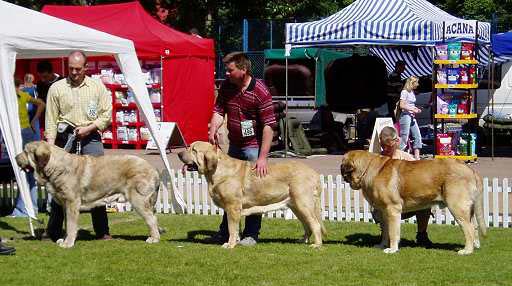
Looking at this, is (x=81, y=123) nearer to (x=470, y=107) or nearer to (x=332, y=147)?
(x=470, y=107)

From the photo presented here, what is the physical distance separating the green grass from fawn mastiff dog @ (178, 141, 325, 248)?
0.36 m

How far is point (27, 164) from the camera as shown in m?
8.98

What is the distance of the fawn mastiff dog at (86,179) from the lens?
29.3 ft

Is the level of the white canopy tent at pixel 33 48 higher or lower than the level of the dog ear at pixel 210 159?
higher

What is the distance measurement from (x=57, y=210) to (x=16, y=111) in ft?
4.19

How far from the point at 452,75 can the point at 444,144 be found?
55.1 inches

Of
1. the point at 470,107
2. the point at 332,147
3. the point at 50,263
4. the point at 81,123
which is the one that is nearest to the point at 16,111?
the point at 81,123

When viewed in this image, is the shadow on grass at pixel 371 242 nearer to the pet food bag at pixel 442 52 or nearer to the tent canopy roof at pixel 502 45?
the pet food bag at pixel 442 52

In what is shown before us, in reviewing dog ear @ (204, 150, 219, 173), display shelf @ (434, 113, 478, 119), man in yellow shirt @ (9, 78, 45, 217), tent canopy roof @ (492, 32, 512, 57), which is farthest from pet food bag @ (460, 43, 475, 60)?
dog ear @ (204, 150, 219, 173)

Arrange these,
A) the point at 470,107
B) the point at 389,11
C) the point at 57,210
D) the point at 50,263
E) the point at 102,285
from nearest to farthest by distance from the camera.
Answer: the point at 102,285, the point at 50,263, the point at 57,210, the point at 470,107, the point at 389,11

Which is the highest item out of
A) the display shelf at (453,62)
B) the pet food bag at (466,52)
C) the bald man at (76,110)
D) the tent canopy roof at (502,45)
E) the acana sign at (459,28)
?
the acana sign at (459,28)

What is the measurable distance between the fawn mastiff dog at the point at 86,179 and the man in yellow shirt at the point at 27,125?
2518 millimetres

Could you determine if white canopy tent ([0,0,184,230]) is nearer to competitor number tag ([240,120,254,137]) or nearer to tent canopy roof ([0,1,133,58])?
tent canopy roof ([0,1,133,58])

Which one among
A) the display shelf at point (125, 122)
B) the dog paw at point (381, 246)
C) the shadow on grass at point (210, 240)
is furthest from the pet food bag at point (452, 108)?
the dog paw at point (381, 246)
